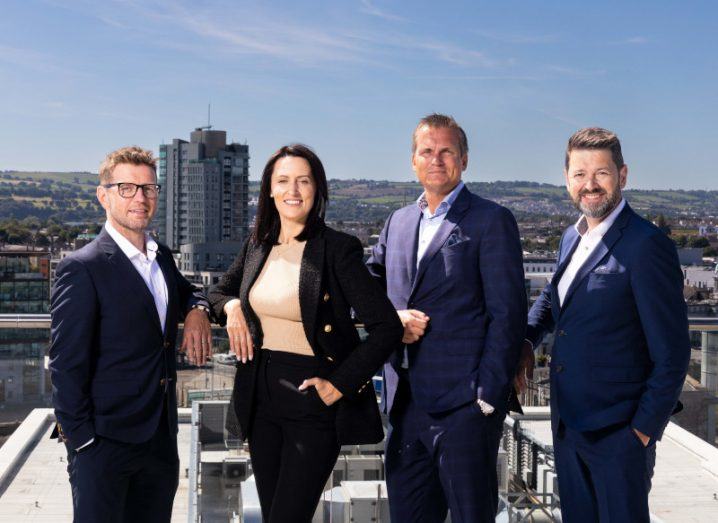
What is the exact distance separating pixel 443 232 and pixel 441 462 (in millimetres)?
690

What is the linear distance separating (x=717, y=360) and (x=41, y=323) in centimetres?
543

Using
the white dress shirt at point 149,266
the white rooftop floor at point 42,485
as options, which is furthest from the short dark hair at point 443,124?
the white rooftop floor at point 42,485

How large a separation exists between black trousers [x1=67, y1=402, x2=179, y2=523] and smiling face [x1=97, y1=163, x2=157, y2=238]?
1.93ft

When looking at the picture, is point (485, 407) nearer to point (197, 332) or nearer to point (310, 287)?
point (310, 287)

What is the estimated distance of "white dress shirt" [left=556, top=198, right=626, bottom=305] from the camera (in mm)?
3246

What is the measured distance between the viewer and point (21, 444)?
342 inches

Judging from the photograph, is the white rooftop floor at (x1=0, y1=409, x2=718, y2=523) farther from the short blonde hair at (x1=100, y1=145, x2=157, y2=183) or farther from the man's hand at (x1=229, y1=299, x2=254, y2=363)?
the short blonde hair at (x1=100, y1=145, x2=157, y2=183)

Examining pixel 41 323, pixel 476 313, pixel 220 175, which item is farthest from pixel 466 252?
pixel 220 175

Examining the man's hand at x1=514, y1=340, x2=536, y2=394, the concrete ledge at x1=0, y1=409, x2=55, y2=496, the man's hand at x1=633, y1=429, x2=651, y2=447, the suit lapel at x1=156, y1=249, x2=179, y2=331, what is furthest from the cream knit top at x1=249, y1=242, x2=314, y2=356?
the concrete ledge at x1=0, y1=409, x2=55, y2=496

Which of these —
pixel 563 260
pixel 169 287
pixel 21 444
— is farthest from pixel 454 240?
pixel 21 444

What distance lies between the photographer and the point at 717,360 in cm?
881

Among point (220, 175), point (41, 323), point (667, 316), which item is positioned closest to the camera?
point (667, 316)

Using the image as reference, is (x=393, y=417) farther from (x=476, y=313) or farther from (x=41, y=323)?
(x=41, y=323)

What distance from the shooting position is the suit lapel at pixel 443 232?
321 cm
